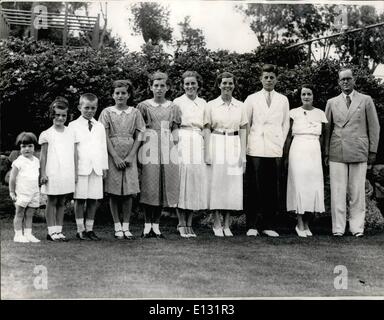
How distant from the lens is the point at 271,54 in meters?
8.84

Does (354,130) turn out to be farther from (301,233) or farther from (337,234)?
(301,233)

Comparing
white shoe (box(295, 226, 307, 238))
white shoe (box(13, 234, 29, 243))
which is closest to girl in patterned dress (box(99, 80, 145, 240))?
white shoe (box(13, 234, 29, 243))

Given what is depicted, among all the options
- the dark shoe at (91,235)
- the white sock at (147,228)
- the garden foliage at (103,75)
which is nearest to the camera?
the dark shoe at (91,235)

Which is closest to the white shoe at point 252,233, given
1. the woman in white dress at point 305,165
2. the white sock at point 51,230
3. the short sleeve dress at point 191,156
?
the woman in white dress at point 305,165

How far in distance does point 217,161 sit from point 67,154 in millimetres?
1643

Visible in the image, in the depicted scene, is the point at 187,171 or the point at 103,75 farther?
the point at 103,75

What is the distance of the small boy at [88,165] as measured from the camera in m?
5.79

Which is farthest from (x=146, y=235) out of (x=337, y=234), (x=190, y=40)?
(x=190, y=40)

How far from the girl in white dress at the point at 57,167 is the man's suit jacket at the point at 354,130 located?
9.93 ft

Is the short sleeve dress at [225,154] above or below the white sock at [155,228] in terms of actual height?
above

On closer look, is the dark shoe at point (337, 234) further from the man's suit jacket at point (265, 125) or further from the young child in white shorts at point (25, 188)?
the young child in white shorts at point (25, 188)

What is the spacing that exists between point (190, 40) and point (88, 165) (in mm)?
3051

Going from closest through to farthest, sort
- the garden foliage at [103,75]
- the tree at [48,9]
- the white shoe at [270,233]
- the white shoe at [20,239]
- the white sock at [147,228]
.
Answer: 1. the white shoe at [20,239]
2. the white sock at [147,228]
3. the white shoe at [270,233]
4. the garden foliage at [103,75]
5. the tree at [48,9]

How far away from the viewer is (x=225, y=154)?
20.8 feet
